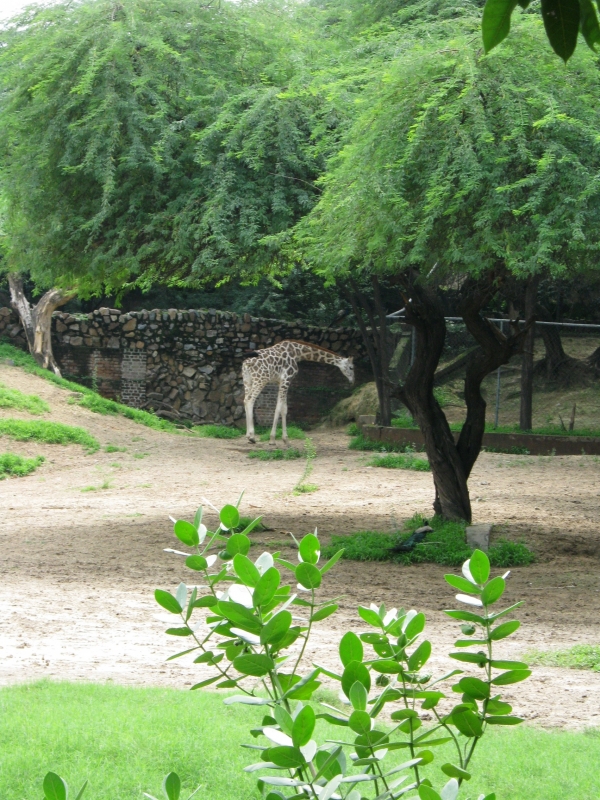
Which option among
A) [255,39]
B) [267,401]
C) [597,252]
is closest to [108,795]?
[597,252]

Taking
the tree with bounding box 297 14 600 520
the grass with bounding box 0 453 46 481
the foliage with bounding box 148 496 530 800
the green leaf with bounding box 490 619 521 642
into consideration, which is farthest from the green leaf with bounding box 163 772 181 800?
the grass with bounding box 0 453 46 481

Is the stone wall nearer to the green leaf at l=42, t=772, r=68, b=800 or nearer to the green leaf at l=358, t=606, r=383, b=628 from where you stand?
the green leaf at l=358, t=606, r=383, b=628

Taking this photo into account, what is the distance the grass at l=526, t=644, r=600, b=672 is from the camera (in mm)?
5407

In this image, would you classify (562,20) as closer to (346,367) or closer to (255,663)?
(255,663)

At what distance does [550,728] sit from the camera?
434 cm

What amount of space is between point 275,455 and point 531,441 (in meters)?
4.64

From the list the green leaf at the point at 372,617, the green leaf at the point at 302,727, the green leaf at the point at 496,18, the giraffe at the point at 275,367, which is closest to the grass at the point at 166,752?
the green leaf at the point at 372,617

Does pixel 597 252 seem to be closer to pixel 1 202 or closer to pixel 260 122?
pixel 260 122

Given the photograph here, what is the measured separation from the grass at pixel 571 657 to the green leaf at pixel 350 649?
4.29m

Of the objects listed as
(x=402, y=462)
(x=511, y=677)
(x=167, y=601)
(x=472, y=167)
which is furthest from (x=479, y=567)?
(x=402, y=462)

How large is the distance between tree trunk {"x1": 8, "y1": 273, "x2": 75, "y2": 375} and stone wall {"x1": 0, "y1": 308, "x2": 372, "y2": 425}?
0.76 metres

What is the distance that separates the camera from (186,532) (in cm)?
171

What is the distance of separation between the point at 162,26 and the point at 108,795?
28.9ft

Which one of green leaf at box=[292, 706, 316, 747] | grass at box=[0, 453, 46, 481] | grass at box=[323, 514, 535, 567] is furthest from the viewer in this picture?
grass at box=[0, 453, 46, 481]
